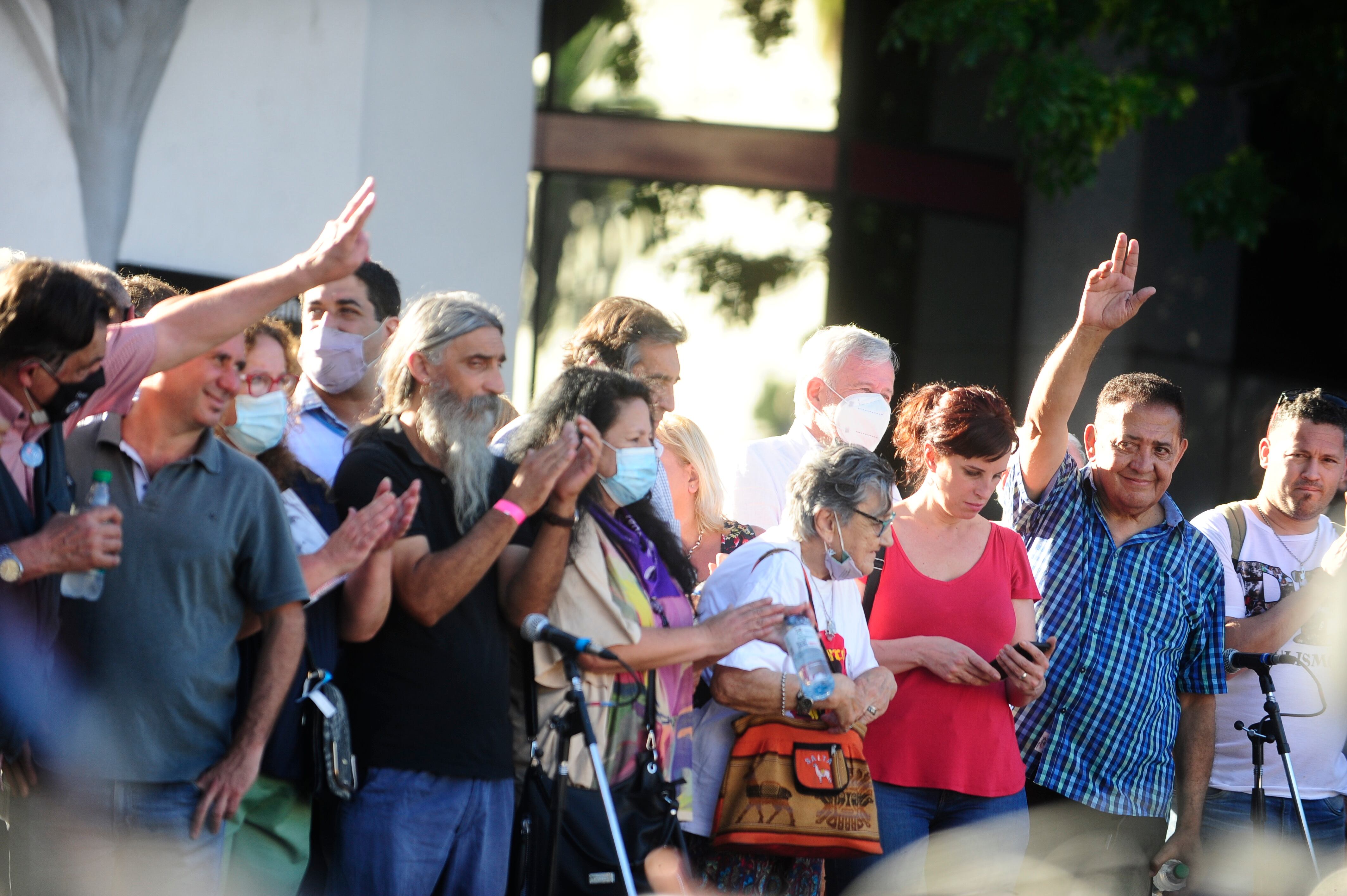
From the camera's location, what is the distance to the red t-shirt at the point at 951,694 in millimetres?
3986

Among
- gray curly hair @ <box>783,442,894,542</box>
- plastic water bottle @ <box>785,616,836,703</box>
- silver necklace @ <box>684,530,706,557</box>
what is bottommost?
plastic water bottle @ <box>785,616,836,703</box>

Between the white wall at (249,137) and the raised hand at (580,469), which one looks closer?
the raised hand at (580,469)

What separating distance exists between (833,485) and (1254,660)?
5.61ft

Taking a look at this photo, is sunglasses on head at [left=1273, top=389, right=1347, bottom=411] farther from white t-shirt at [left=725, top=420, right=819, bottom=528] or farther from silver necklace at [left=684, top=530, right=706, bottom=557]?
silver necklace at [left=684, top=530, right=706, bottom=557]

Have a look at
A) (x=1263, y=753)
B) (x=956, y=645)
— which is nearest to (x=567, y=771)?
(x=956, y=645)

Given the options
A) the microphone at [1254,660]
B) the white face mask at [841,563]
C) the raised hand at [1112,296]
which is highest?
the raised hand at [1112,296]

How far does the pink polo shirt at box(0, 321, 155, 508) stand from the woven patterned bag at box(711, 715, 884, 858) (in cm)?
184

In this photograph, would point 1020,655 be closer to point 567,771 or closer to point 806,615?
point 806,615

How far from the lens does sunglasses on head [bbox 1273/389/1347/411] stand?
4.93 meters

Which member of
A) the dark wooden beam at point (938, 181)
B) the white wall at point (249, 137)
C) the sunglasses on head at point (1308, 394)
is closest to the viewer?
the sunglasses on head at point (1308, 394)

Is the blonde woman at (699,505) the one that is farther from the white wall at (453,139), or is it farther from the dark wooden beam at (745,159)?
the dark wooden beam at (745,159)

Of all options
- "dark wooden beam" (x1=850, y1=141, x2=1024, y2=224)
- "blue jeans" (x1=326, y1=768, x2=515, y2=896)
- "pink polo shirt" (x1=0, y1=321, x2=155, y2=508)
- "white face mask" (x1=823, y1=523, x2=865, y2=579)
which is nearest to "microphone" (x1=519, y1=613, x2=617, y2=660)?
"blue jeans" (x1=326, y1=768, x2=515, y2=896)

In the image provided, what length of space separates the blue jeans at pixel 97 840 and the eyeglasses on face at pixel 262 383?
102 centimetres

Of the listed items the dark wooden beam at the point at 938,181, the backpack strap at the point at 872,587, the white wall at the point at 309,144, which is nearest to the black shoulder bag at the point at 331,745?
the backpack strap at the point at 872,587
